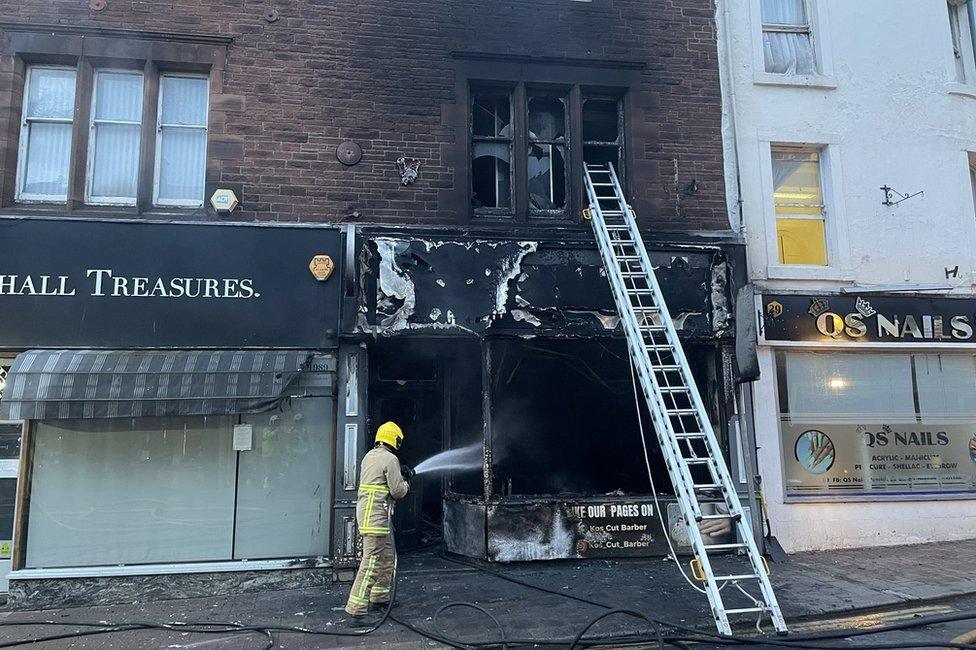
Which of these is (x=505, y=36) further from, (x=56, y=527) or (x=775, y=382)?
(x=56, y=527)

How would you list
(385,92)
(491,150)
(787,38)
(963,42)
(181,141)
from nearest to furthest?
(181,141) → (385,92) → (491,150) → (787,38) → (963,42)

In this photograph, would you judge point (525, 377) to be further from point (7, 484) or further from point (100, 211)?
point (7, 484)

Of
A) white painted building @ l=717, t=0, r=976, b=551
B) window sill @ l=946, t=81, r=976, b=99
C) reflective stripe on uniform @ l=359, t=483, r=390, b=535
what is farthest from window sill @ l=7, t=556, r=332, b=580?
window sill @ l=946, t=81, r=976, b=99

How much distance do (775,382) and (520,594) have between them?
4542 millimetres

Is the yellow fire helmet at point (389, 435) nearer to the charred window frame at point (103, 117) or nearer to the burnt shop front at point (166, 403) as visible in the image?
the burnt shop front at point (166, 403)

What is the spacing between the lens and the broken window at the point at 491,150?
8.59 m

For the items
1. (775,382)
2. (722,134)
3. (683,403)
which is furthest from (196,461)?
(722,134)

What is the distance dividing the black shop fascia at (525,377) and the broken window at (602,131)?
A: 4.17 ft

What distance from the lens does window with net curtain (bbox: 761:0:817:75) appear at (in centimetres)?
941

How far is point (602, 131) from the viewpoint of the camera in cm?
891

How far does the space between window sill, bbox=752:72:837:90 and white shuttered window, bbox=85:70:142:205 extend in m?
8.33

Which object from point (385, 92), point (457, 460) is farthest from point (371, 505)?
point (385, 92)

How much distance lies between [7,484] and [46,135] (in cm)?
413

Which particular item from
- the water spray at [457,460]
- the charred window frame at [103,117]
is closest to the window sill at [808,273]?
the water spray at [457,460]
